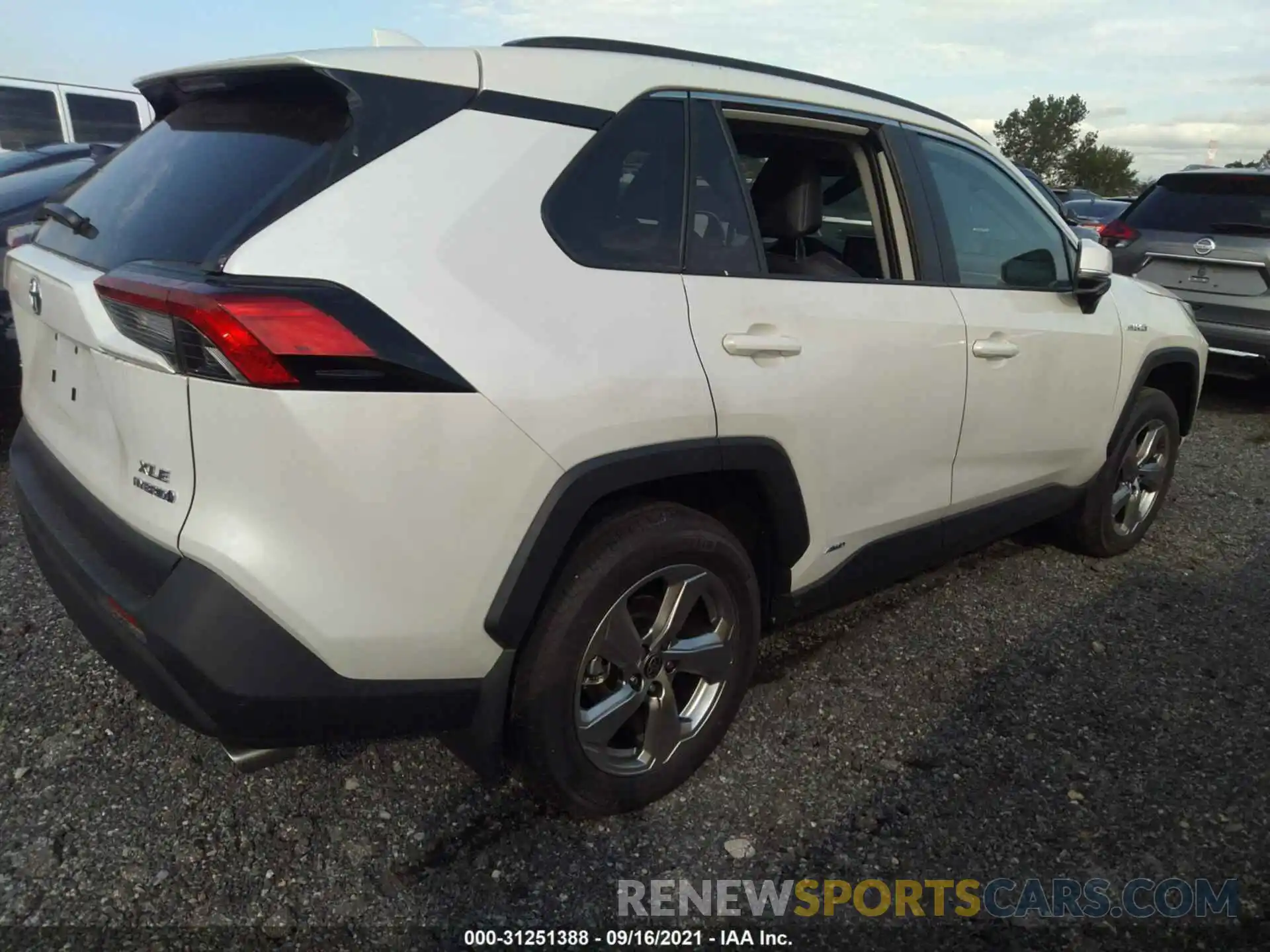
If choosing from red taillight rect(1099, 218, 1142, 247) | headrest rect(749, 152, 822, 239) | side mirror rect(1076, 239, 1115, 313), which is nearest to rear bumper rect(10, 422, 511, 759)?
headrest rect(749, 152, 822, 239)

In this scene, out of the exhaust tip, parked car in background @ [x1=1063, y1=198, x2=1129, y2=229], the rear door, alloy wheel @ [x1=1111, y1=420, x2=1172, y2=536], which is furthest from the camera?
parked car in background @ [x1=1063, y1=198, x2=1129, y2=229]

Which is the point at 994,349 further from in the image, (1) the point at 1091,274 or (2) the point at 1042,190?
(2) the point at 1042,190

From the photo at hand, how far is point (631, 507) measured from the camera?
2201mm

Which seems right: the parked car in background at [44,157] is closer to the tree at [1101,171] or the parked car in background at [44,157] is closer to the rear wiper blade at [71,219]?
the rear wiper blade at [71,219]

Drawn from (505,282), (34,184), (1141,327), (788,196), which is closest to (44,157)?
(34,184)

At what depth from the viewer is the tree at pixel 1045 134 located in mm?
69062

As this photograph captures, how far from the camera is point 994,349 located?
2990 millimetres

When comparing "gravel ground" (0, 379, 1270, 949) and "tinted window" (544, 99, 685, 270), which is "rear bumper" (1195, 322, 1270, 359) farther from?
"tinted window" (544, 99, 685, 270)

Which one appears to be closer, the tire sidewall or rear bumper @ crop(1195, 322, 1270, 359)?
the tire sidewall

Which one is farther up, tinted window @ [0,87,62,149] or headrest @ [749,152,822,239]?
headrest @ [749,152,822,239]

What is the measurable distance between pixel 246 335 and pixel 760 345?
118 centimetres

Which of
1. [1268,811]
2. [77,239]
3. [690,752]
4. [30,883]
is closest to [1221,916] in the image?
[1268,811]

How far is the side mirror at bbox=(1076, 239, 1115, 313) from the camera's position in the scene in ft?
→ 11.0

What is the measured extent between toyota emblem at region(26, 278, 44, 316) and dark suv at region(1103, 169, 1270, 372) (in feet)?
22.7
